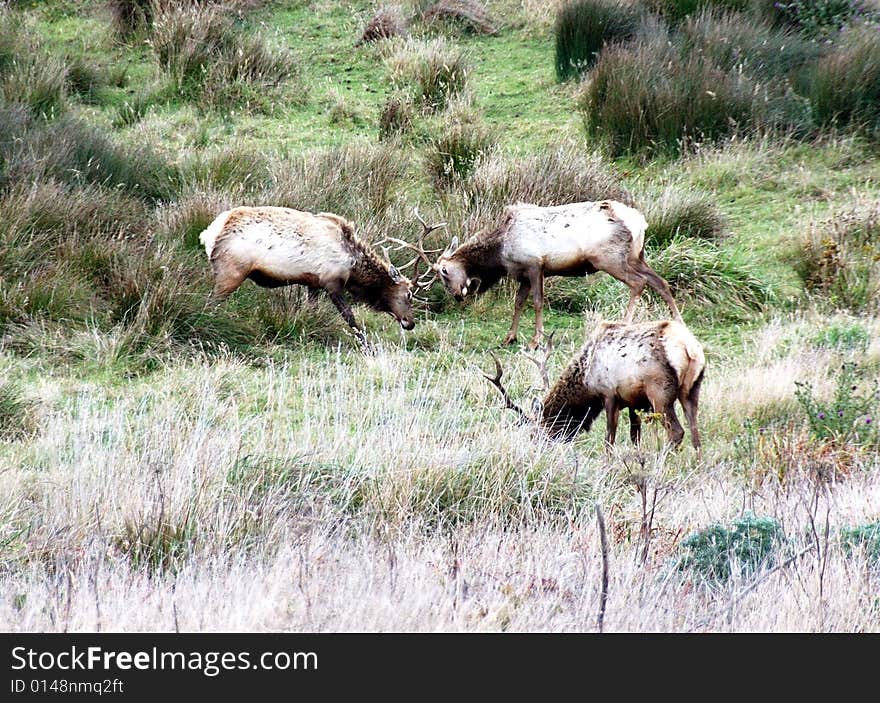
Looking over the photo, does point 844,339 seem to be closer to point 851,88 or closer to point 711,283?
point 711,283

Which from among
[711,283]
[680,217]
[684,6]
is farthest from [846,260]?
[684,6]

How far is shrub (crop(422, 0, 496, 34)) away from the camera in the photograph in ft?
55.1

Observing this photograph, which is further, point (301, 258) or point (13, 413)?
point (301, 258)

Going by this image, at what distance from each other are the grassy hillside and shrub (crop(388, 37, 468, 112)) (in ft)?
0.17

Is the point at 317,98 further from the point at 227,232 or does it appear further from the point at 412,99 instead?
the point at 227,232

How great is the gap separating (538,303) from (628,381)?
108 inches

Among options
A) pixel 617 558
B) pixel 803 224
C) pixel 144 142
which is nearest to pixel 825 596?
pixel 617 558

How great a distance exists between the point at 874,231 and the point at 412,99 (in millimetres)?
5753

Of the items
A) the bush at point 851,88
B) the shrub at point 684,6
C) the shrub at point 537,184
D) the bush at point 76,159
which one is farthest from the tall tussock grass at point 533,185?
the shrub at point 684,6

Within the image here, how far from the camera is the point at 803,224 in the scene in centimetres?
1169

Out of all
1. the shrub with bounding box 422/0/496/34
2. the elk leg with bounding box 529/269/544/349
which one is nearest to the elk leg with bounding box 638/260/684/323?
the elk leg with bounding box 529/269/544/349

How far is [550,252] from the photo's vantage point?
9.80 metres

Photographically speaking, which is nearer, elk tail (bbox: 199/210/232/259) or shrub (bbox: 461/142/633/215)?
elk tail (bbox: 199/210/232/259)

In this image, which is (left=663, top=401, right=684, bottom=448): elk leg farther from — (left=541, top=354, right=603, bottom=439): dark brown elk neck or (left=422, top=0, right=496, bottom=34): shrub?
(left=422, top=0, right=496, bottom=34): shrub
